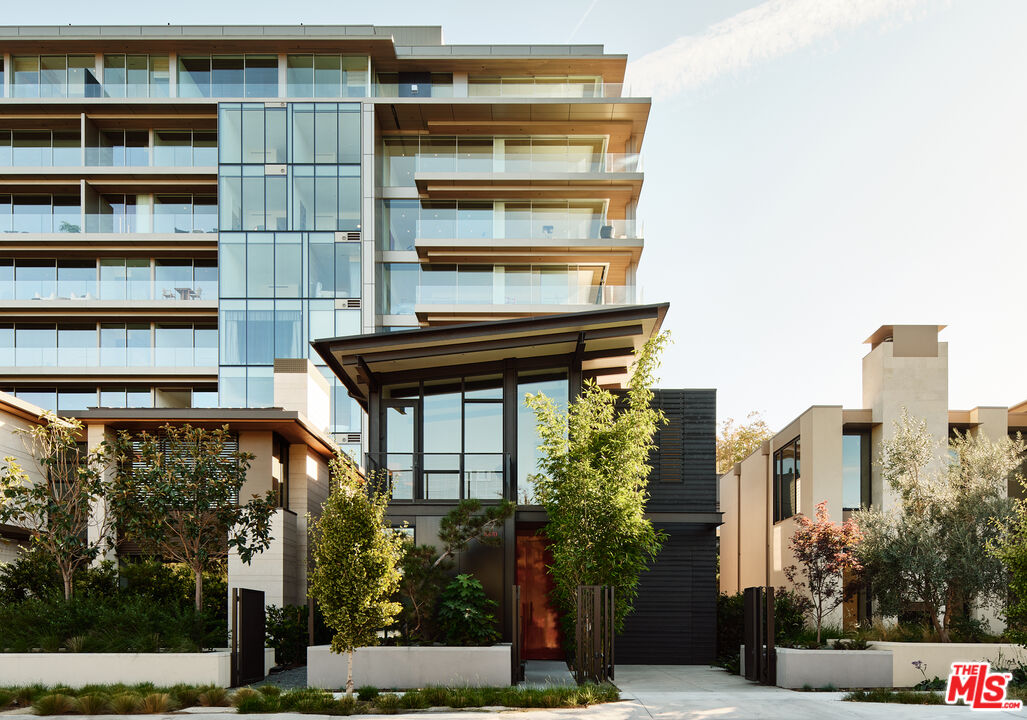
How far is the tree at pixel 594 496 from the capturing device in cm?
1723

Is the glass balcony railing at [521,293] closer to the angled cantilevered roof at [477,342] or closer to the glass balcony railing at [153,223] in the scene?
the glass balcony railing at [153,223]

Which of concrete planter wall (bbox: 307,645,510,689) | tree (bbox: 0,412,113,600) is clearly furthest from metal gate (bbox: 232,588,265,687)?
tree (bbox: 0,412,113,600)

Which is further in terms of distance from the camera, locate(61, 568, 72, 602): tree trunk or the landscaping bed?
locate(61, 568, 72, 602): tree trunk

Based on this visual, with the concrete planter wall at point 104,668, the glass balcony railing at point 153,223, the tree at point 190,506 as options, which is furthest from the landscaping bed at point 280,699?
the glass balcony railing at point 153,223

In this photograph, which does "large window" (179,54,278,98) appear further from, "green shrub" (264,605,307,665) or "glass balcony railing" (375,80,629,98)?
"green shrub" (264,605,307,665)

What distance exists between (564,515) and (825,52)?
38.3ft

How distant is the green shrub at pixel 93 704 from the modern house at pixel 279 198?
25363 millimetres

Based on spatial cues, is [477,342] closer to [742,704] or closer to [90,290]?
[742,704]

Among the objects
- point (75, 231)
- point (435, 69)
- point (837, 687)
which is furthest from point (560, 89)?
point (837, 687)

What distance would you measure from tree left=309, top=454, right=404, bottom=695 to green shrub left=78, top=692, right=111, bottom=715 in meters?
3.38

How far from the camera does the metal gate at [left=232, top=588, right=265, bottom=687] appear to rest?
16062 mm

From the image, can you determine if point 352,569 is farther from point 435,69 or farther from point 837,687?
point 435,69

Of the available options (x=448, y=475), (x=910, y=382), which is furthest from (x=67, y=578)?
(x=910, y=382)

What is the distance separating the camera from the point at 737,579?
3534 cm
